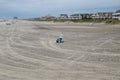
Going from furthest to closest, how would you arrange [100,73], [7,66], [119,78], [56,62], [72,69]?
[56,62], [7,66], [72,69], [100,73], [119,78]

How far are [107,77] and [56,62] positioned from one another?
339 cm

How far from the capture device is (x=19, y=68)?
31.0 feet

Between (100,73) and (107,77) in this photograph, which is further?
(100,73)

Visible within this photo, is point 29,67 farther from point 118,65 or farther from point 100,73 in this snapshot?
point 118,65

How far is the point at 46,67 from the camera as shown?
957 cm

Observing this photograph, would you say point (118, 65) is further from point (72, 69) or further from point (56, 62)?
point (56, 62)

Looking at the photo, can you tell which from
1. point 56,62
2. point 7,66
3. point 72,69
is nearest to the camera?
point 72,69

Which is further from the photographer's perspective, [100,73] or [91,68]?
[91,68]

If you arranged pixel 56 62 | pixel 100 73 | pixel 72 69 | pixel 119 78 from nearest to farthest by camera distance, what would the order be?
pixel 119 78
pixel 100 73
pixel 72 69
pixel 56 62

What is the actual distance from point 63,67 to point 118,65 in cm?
220

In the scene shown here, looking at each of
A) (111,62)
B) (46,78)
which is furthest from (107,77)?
(111,62)

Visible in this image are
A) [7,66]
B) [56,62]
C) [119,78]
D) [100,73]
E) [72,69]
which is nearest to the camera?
[119,78]

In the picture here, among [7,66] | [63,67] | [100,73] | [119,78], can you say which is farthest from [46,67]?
[119,78]

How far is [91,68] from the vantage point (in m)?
9.21
